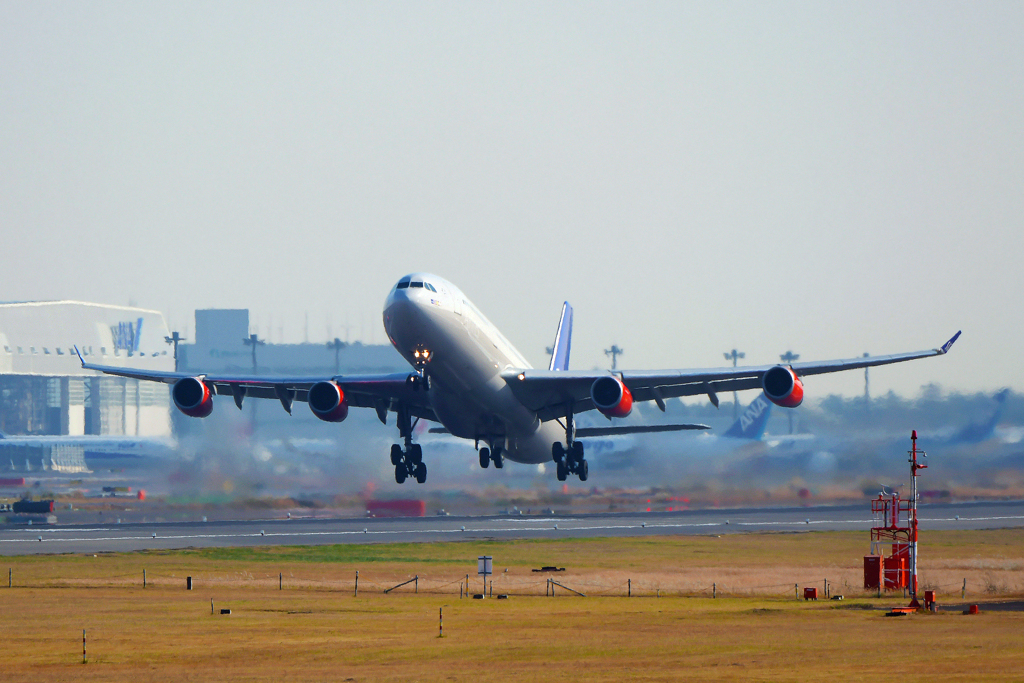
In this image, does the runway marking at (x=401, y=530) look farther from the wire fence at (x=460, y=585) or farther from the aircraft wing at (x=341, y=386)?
the aircraft wing at (x=341, y=386)

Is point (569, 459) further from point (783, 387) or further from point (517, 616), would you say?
point (517, 616)

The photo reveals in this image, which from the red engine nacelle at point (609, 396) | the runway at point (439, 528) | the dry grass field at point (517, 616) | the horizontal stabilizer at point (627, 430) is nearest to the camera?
the red engine nacelle at point (609, 396)

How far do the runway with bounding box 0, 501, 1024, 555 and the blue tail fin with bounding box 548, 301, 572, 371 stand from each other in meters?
28.4

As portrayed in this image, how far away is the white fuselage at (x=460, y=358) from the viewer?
4397cm

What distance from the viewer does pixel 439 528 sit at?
105m

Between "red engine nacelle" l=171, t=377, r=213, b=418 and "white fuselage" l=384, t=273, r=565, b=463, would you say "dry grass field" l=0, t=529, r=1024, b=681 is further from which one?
"red engine nacelle" l=171, t=377, r=213, b=418

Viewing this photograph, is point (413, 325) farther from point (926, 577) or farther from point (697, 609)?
point (926, 577)

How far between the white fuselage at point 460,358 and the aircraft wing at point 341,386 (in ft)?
8.73

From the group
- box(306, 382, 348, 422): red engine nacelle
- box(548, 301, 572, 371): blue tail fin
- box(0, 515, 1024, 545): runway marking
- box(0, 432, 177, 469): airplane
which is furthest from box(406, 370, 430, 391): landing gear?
box(0, 515, 1024, 545): runway marking

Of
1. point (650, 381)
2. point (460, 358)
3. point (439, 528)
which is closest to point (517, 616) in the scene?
point (650, 381)

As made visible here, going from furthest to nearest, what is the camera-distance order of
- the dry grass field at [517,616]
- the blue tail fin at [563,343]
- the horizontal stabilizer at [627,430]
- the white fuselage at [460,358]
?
1. the blue tail fin at [563,343]
2. the horizontal stabilizer at [627,430]
3. the dry grass field at [517,616]
4. the white fuselage at [460,358]

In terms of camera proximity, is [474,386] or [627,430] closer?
[474,386]

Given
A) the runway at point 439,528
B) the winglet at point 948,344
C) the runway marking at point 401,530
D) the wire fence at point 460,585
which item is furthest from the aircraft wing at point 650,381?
the runway marking at point 401,530

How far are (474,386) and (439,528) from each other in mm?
58641
